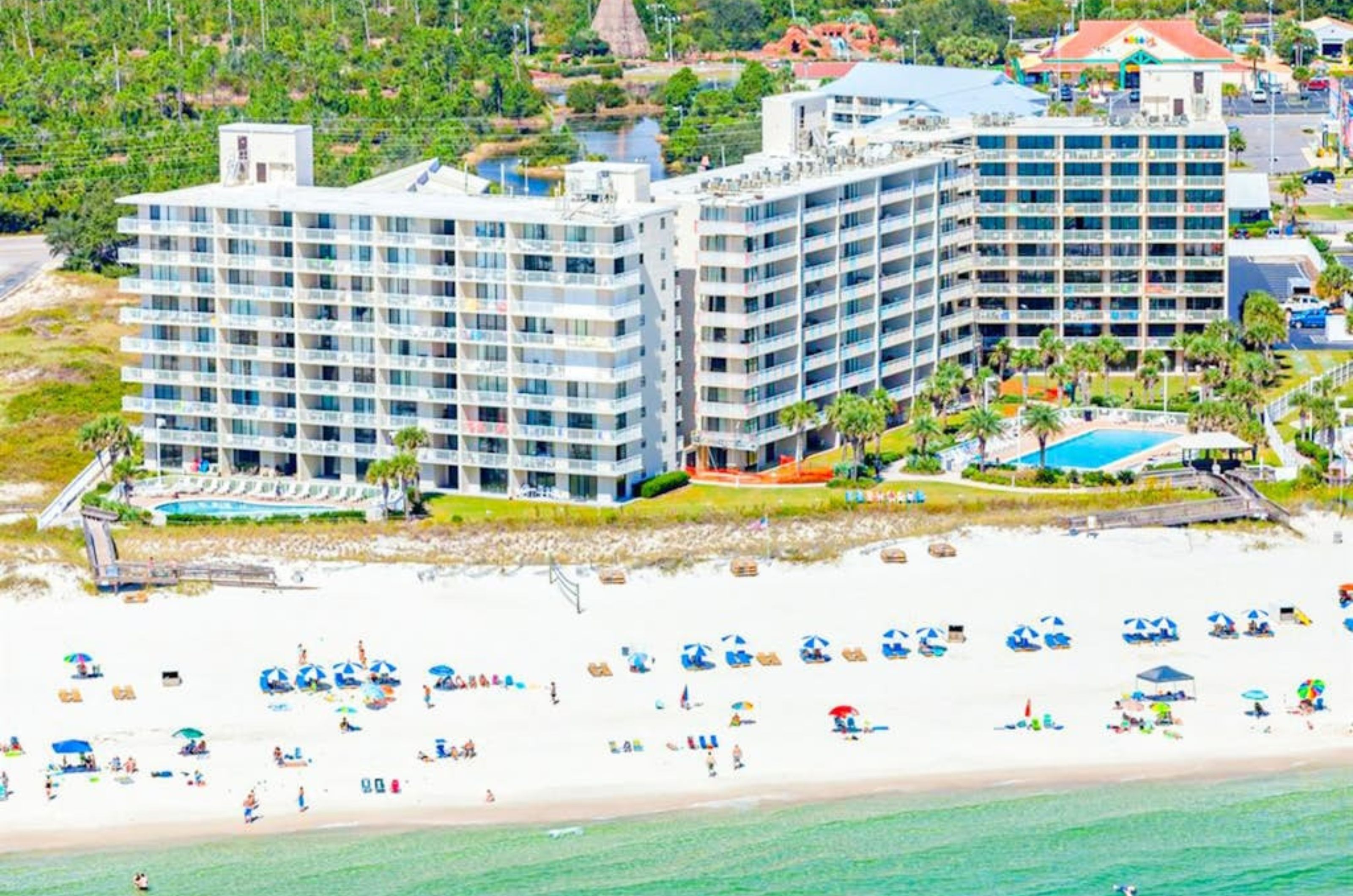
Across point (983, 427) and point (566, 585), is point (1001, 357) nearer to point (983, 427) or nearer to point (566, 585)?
point (983, 427)

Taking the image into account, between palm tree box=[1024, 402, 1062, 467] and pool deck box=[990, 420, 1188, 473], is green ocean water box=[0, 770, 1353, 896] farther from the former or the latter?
pool deck box=[990, 420, 1188, 473]

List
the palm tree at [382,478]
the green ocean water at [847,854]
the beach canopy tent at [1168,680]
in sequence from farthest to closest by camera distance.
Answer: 1. the palm tree at [382,478]
2. the beach canopy tent at [1168,680]
3. the green ocean water at [847,854]

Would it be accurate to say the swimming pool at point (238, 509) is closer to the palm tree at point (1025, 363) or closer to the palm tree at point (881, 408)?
the palm tree at point (881, 408)

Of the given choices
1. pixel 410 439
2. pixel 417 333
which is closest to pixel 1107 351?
pixel 417 333

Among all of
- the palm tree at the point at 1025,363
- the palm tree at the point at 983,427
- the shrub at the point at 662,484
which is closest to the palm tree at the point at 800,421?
the shrub at the point at 662,484

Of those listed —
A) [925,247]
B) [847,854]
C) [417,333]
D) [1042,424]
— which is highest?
[925,247]
